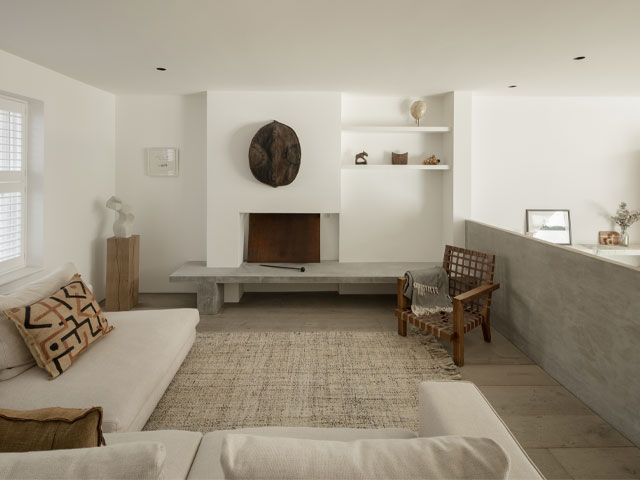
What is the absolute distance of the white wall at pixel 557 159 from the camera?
16.9ft

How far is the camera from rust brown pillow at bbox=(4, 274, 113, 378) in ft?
6.98

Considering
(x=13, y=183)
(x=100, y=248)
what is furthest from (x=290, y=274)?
(x=13, y=183)

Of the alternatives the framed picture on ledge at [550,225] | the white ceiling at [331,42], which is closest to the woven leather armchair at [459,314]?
the framed picture on ledge at [550,225]

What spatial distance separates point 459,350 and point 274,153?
9.17 ft

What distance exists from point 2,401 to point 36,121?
2889mm

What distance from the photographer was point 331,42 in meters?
3.15

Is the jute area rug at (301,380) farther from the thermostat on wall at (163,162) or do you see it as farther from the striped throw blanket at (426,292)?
the thermostat on wall at (163,162)

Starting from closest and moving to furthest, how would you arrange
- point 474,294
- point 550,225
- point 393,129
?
point 474,294 < point 393,129 < point 550,225

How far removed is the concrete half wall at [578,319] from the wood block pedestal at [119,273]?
12.6 ft

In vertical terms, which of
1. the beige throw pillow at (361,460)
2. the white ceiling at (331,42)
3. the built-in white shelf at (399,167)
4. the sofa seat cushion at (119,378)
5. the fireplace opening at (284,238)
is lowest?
the sofa seat cushion at (119,378)

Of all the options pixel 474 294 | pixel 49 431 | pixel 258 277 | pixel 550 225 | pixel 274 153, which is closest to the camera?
pixel 49 431

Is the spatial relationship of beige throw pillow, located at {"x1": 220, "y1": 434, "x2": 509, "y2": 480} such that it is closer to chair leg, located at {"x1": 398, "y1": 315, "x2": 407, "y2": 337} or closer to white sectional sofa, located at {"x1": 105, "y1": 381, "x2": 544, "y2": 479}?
white sectional sofa, located at {"x1": 105, "y1": 381, "x2": 544, "y2": 479}

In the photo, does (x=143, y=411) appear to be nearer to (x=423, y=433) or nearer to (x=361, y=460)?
(x=423, y=433)

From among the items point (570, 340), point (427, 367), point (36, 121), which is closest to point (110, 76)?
point (36, 121)
